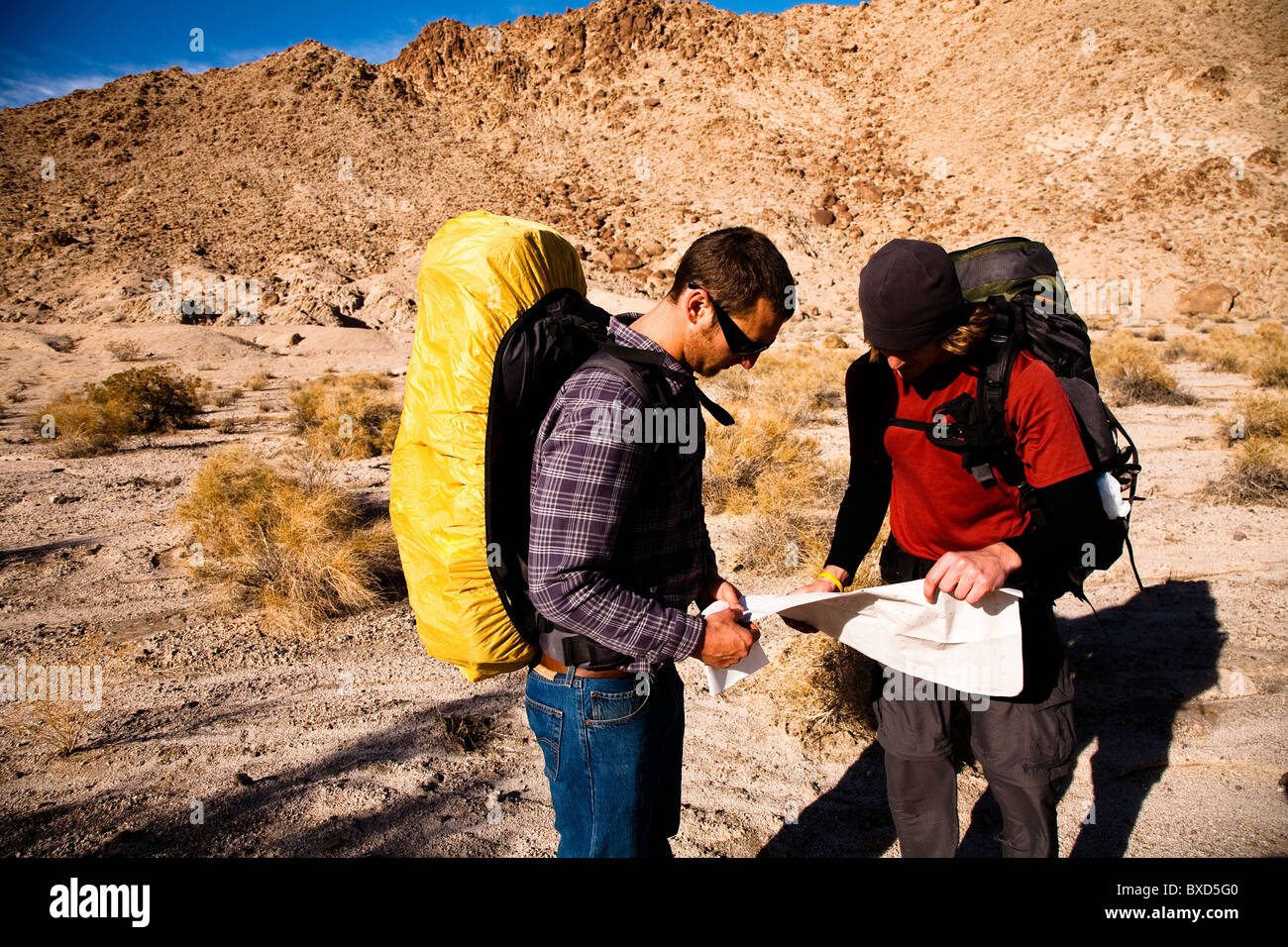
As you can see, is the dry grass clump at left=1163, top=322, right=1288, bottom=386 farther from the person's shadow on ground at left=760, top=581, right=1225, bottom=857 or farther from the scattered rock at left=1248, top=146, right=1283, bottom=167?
the scattered rock at left=1248, top=146, right=1283, bottom=167

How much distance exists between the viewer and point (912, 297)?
1.69m

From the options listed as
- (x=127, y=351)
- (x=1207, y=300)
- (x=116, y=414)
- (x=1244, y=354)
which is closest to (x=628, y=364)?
(x=116, y=414)

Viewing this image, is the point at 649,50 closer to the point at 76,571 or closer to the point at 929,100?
the point at 929,100

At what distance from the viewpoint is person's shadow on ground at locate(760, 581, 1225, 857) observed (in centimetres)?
283

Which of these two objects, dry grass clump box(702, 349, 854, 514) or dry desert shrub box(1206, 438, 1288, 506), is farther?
dry grass clump box(702, 349, 854, 514)

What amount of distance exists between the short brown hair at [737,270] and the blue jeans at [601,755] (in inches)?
35.9

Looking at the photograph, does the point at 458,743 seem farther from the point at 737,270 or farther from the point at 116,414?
the point at 116,414

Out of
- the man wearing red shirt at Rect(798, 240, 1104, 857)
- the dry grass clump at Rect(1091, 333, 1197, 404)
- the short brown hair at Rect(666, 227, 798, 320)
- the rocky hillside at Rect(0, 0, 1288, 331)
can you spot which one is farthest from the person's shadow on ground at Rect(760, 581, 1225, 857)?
the rocky hillside at Rect(0, 0, 1288, 331)

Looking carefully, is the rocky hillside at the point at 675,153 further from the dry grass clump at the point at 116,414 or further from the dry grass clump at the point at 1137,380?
the dry grass clump at the point at 1137,380

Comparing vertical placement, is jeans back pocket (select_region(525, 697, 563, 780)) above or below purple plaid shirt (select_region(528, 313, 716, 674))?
below

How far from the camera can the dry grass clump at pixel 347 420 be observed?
29.0 feet

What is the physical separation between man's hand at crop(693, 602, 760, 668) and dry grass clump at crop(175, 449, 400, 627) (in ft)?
12.6

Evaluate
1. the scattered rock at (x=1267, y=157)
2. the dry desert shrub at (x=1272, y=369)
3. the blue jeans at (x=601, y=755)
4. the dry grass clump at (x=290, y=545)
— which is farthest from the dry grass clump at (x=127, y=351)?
the scattered rock at (x=1267, y=157)

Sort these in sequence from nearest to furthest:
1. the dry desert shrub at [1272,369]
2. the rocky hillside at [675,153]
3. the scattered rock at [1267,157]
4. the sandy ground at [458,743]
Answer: the sandy ground at [458,743], the dry desert shrub at [1272,369], the scattered rock at [1267,157], the rocky hillside at [675,153]
